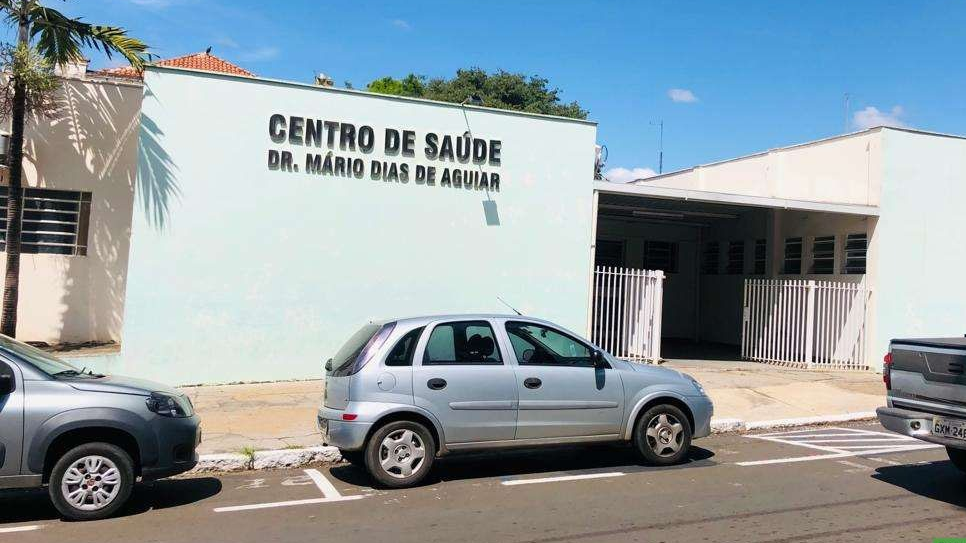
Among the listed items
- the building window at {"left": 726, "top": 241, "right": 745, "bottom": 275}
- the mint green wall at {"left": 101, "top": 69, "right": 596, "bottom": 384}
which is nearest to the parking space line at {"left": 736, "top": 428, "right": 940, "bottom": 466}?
the mint green wall at {"left": 101, "top": 69, "right": 596, "bottom": 384}

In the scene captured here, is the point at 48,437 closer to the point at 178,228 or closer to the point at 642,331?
the point at 178,228

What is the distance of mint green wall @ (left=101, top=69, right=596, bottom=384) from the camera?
11859 millimetres

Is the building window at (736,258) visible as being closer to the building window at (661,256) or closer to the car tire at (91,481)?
the building window at (661,256)

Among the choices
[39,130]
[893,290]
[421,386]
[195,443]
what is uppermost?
[39,130]

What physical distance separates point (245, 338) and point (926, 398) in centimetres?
954

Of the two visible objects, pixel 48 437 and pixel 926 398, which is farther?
pixel 926 398

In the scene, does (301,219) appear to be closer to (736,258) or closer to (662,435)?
(662,435)

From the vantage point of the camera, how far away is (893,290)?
15594mm

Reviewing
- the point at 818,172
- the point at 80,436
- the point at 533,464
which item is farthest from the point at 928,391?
the point at 818,172

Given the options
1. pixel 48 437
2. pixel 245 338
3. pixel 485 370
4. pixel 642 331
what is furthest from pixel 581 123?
pixel 48 437

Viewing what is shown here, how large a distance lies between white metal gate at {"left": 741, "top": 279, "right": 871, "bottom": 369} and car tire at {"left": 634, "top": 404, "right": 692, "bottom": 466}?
29.5 ft

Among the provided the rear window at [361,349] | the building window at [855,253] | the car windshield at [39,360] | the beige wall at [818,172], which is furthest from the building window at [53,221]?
the building window at [855,253]

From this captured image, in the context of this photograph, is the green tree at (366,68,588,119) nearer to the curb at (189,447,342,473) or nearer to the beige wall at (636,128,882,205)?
the beige wall at (636,128,882,205)

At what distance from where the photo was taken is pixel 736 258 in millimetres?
19844
